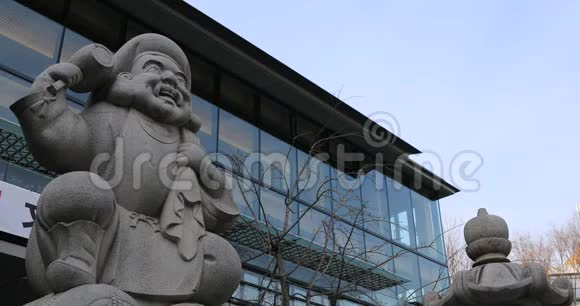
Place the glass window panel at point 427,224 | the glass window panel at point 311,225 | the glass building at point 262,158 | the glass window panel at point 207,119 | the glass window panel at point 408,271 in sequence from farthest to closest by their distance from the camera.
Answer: the glass window panel at point 427,224 < the glass window panel at point 408,271 < the glass window panel at point 311,225 < the glass window panel at point 207,119 < the glass building at point 262,158

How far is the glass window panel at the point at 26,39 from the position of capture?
1074 cm

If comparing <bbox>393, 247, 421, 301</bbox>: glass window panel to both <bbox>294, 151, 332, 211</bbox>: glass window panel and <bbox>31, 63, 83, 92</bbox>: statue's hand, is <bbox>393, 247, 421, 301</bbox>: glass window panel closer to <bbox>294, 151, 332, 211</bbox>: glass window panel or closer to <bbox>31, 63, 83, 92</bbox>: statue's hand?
<bbox>294, 151, 332, 211</bbox>: glass window panel

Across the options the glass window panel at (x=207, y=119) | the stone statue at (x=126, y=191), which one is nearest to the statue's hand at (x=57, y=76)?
the stone statue at (x=126, y=191)

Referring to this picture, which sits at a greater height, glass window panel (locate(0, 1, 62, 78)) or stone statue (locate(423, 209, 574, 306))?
glass window panel (locate(0, 1, 62, 78))

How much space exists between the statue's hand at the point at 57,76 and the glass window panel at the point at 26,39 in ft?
24.3

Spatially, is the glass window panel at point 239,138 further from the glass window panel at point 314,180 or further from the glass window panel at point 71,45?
the glass window panel at point 71,45

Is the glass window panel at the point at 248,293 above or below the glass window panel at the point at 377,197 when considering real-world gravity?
below

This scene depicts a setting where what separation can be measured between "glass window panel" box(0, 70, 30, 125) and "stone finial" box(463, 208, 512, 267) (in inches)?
318

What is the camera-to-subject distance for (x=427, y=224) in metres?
18.7

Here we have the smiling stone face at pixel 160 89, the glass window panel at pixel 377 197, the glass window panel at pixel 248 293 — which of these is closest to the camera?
the smiling stone face at pixel 160 89

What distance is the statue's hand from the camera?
12.6 ft

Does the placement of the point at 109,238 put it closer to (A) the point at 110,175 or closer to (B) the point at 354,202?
(A) the point at 110,175

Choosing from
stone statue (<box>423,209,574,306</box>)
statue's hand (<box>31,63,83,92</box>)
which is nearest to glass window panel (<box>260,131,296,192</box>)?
stone statue (<box>423,209,574,306</box>)

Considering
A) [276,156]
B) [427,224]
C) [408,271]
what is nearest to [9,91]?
[276,156]
